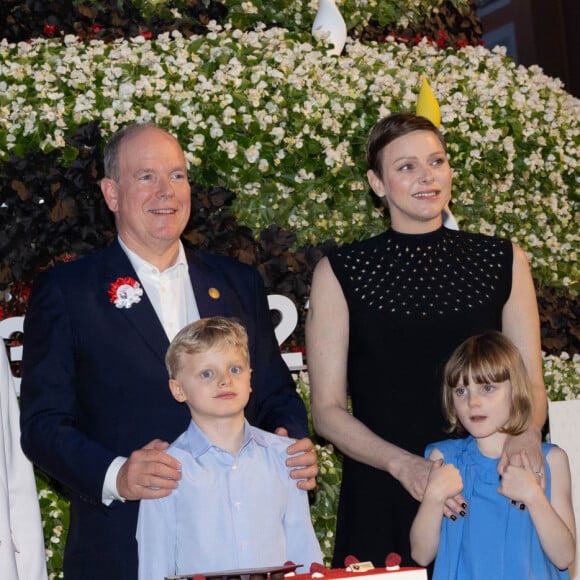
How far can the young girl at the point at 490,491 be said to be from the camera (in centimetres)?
362

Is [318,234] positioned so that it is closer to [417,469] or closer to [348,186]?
[348,186]

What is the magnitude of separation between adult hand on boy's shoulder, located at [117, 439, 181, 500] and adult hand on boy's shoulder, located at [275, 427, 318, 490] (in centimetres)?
37

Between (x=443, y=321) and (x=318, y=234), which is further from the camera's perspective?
(x=318, y=234)

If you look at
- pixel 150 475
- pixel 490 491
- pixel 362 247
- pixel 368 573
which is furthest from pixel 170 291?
pixel 368 573

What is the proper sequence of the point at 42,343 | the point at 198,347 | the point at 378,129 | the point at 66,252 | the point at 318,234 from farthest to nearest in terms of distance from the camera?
the point at 318,234
the point at 66,252
the point at 378,129
the point at 42,343
the point at 198,347

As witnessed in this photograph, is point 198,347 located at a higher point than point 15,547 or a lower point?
higher

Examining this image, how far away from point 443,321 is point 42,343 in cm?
137

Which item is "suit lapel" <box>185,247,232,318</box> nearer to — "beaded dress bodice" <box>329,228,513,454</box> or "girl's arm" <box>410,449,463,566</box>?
"beaded dress bodice" <box>329,228,513,454</box>

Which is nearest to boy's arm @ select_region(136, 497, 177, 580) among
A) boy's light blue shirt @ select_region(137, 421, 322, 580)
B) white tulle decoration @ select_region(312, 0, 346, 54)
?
boy's light blue shirt @ select_region(137, 421, 322, 580)

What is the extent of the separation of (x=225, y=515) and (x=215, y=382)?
41cm

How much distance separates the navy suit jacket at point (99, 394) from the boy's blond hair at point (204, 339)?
20cm

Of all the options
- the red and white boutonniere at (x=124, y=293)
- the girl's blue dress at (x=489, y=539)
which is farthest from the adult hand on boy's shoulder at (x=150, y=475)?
the girl's blue dress at (x=489, y=539)

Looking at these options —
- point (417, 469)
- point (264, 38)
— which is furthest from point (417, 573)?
point (264, 38)

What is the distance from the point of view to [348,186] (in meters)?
6.55
